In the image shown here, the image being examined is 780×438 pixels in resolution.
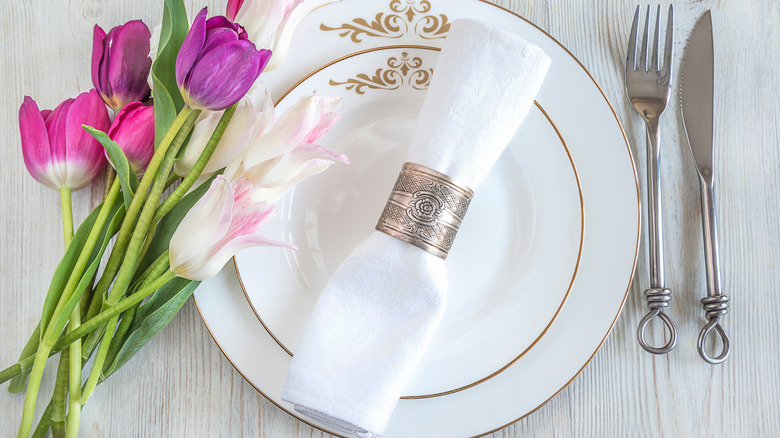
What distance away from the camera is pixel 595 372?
0.54 m

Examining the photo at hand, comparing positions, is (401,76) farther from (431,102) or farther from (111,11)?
(111,11)

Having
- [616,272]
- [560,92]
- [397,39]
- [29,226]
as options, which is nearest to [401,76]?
[397,39]

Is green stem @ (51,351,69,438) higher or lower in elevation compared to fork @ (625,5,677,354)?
lower

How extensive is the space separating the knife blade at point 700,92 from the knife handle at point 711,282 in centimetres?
2

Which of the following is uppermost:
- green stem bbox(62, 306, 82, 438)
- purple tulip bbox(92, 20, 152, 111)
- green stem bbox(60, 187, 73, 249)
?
purple tulip bbox(92, 20, 152, 111)

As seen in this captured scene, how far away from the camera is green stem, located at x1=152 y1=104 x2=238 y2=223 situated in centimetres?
42

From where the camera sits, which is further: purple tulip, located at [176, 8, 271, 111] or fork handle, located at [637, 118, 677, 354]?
fork handle, located at [637, 118, 677, 354]

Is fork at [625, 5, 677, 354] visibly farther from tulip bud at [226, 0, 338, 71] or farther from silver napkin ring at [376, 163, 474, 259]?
tulip bud at [226, 0, 338, 71]

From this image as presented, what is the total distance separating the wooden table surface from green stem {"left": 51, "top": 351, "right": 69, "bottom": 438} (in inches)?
2.5

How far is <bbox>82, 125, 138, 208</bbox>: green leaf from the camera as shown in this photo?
0.38 meters

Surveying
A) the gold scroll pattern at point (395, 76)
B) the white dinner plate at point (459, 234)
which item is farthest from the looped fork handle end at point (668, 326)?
the gold scroll pattern at point (395, 76)

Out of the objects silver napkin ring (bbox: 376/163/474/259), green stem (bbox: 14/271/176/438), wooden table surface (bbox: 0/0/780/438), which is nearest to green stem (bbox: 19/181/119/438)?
green stem (bbox: 14/271/176/438)

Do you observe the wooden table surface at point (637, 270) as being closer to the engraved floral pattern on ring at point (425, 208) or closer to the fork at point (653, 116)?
the fork at point (653, 116)

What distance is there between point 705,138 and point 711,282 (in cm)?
15
